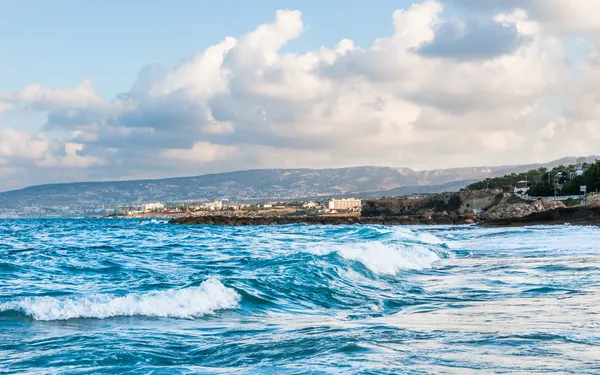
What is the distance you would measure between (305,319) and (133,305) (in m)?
2.80

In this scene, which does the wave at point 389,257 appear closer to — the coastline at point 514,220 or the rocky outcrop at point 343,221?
the coastline at point 514,220

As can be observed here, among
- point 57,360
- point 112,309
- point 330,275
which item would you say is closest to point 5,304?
point 112,309

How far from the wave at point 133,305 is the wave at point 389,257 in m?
7.58

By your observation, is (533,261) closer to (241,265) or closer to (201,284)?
(241,265)

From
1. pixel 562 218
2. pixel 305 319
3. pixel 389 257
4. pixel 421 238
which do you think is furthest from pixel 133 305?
pixel 562 218

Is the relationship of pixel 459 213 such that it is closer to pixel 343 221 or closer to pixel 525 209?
pixel 343 221

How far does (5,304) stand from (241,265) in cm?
991

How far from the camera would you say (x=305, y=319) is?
10164 millimetres

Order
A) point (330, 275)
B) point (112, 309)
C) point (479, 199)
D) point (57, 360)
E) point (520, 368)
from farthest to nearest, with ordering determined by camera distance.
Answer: point (479, 199), point (330, 275), point (112, 309), point (57, 360), point (520, 368)

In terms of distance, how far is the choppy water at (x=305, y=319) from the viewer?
6.77 meters

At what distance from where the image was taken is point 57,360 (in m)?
7.04

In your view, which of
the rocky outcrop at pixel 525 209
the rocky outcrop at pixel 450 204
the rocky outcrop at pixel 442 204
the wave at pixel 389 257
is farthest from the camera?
the rocky outcrop at pixel 442 204

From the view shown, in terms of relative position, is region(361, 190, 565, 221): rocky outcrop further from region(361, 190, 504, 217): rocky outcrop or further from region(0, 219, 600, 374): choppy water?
region(0, 219, 600, 374): choppy water

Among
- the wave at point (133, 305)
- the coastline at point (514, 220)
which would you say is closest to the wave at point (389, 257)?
the wave at point (133, 305)
